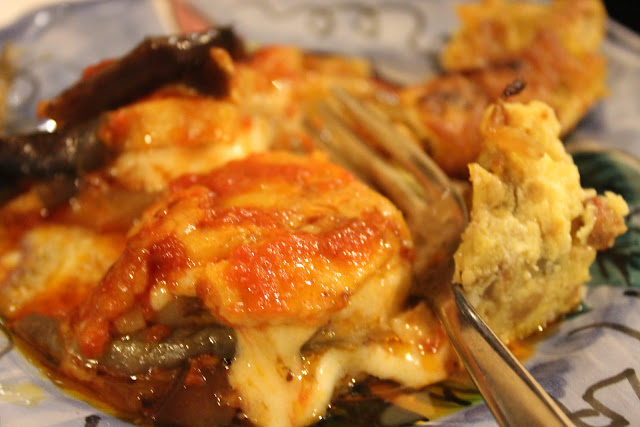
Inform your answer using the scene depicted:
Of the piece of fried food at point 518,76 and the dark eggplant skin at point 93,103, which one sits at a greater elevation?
the dark eggplant skin at point 93,103

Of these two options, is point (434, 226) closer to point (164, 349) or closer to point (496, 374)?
point (496, 374)

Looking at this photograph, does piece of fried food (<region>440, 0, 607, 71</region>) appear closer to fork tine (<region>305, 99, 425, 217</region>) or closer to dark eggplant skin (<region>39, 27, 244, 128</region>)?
fork tine (<region>305, 99, 425, 217</region>)

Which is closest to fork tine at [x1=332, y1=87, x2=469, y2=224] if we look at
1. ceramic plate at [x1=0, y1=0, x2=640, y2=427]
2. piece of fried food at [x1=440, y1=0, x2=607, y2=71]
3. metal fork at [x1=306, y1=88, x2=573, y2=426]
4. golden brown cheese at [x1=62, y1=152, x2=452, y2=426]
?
metal fork at [x1=306, y1=88, x2=573, y2=426]

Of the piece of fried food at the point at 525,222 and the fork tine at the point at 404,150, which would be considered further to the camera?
the fork tine at the point at 404,150

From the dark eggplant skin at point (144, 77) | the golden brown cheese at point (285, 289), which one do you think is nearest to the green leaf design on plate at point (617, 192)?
the golden brown cheese at point (285, 289)

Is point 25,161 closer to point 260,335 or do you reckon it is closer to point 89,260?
point 89,260

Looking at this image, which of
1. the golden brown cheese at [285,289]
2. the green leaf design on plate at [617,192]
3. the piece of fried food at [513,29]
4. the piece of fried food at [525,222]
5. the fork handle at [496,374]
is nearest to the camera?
the fork handle at [496,374]

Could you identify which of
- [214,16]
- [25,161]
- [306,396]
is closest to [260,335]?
[306,396]

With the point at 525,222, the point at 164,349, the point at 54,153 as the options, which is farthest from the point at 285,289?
the point at 54,153

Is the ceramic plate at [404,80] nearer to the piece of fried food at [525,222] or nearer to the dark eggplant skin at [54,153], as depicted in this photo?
the piece of fried food at [525,222]
